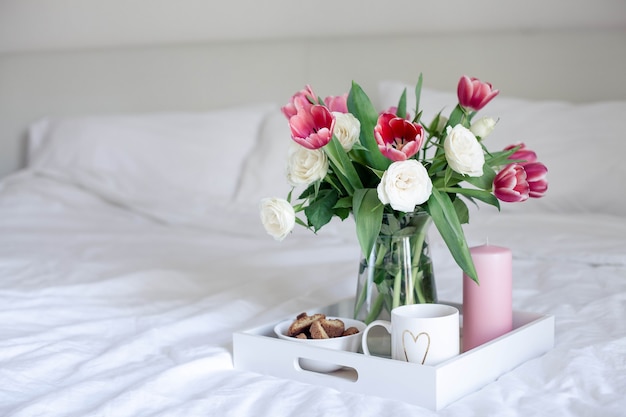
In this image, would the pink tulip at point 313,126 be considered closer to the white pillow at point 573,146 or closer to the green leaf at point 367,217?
the green leaf at point 367,217

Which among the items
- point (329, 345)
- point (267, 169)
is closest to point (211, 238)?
point (267, 169)

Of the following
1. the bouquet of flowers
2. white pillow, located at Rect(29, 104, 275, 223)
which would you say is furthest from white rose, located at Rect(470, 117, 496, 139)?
white pillow, located at Rect(29, 104, 275, 223)

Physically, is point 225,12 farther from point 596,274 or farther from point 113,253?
point 596,274

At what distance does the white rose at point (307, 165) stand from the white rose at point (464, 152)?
0.16 metres

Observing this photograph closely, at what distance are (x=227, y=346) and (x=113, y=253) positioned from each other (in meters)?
0.85

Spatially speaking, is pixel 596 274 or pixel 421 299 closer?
pixel 421 299

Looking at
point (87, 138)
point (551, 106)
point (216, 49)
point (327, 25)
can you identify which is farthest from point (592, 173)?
point (87, 138)

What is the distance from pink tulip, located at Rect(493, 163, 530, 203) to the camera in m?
1.04

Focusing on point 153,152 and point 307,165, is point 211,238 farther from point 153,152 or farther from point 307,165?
point 307,165

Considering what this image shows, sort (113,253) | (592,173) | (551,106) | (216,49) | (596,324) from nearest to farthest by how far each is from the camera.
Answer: (596,324) → (113,253) → (592,173) → (551,106) → (216,49)

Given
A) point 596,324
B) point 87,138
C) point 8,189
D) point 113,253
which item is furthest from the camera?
point 87,138

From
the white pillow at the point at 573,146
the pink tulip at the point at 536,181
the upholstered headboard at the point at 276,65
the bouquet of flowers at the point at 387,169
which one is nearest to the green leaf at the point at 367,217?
the bouquet of flowers at the point at 387,169

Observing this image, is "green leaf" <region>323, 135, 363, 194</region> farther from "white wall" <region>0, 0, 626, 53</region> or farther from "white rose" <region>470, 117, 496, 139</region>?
"white wall" <region>0, 0, 626, 53</region>

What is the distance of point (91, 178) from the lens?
2.56 metres
